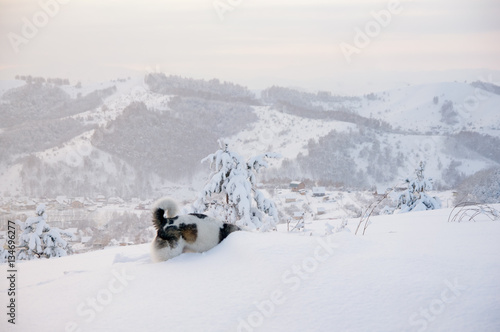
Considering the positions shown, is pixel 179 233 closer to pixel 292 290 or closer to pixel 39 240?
pixel 292 290

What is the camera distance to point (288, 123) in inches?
4995

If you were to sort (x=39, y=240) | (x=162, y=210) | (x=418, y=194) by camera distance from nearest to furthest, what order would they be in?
1. (x=162, y=210)
2. (x=39, y=240)
3. (x=418, y=194)

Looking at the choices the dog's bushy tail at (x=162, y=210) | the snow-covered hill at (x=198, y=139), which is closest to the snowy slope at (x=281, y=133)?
the snow-covered hill at (x=198, y=139)

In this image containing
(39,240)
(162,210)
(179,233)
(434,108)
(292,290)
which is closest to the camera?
(292,290)

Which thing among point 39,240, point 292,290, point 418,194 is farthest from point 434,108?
point 292,290

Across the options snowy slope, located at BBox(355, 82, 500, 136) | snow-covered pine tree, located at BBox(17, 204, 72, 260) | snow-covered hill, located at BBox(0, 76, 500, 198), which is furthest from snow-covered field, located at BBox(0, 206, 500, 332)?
snowy slope, located at BBox(355, 82, 500, 136)

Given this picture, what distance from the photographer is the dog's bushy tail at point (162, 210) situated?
174 inches

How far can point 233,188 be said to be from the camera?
439 inches

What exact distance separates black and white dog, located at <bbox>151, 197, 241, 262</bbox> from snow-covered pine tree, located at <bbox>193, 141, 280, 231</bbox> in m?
6.23

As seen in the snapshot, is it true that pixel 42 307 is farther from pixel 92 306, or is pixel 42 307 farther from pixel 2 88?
pixel 2 88

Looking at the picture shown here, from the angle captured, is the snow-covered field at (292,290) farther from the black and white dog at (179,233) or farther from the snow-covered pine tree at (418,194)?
the snow-covered pine tree at (418,194)

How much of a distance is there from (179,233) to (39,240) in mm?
10269

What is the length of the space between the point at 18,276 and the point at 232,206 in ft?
24.4

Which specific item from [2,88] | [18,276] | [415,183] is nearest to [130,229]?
[415,183]
